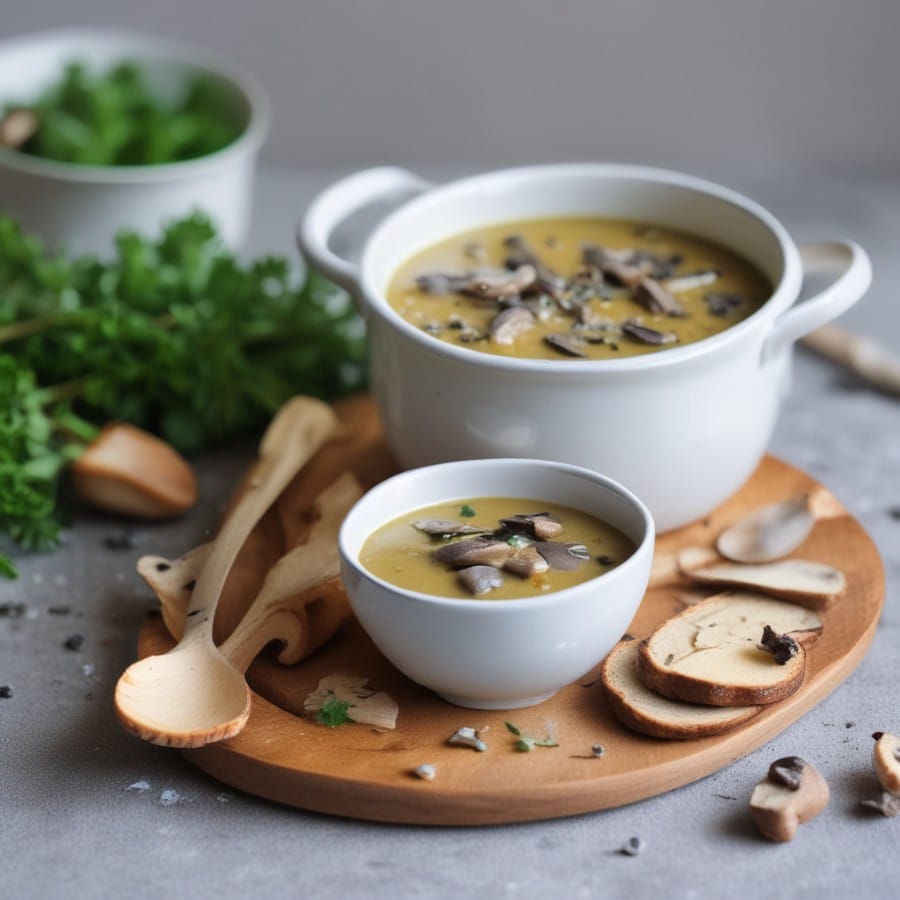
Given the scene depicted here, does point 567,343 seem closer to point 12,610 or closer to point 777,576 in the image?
point 777,576

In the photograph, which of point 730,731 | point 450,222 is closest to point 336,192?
point 450,222

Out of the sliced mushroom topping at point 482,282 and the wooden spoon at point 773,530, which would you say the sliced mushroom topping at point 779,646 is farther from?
the sliced mushroom topping at point 482,282

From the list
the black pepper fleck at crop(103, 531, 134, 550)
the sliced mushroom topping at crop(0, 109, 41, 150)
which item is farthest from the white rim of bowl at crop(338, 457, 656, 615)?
the sliced mushroom topping at crop(0, 109, 41, 150)

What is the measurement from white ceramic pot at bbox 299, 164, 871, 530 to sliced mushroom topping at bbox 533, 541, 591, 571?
0.24 metres

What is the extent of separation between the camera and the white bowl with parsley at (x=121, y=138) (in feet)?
9.10

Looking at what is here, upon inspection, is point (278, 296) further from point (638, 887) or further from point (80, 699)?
point (638, 887)

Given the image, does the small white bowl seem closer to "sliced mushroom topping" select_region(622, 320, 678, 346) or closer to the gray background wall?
"sliced mushroom topping" select_region(622, 320, 678, 346)

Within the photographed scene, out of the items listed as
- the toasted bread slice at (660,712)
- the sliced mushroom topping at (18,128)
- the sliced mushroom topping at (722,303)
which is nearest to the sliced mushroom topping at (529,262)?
the sliced mushroom topping at (722,303)

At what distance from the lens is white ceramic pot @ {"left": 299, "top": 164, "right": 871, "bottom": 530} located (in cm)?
203

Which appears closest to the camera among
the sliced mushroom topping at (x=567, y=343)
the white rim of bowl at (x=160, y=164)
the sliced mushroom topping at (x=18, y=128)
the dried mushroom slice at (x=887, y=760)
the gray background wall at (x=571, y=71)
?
the dried mushroom slice at (x=887, y=760)

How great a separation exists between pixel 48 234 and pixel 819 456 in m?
1.52

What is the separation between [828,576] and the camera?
83.2 inches

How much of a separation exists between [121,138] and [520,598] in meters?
1.64

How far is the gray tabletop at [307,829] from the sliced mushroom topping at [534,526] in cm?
36
